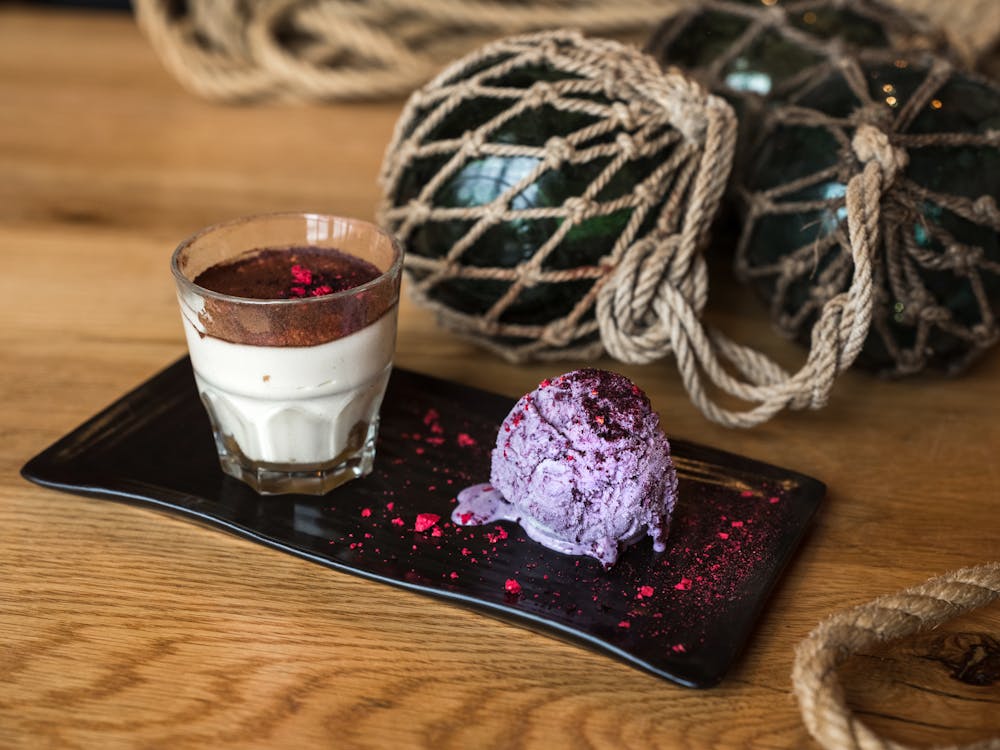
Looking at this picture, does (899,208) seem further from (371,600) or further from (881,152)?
(371,600)

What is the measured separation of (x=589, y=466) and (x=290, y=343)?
0.72ft

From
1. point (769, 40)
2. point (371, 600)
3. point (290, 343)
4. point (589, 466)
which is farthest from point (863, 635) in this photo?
point (769, 40)

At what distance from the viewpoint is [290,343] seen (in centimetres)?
74

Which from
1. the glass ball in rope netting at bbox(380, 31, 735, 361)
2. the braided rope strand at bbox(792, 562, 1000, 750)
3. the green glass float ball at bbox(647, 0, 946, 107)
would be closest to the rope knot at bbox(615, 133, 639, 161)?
the glass ball in rope netting at bbox(380, 31, 735, 361)

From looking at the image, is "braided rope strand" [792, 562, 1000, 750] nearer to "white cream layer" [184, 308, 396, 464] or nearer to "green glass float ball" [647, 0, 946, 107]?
"white cream layer" [184, 308, 396, 464]

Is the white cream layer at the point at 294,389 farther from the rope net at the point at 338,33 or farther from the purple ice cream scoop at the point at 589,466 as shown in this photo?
the rope net at the point at 338,33

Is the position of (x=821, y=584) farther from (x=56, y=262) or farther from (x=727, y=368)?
(x=56, y=262)

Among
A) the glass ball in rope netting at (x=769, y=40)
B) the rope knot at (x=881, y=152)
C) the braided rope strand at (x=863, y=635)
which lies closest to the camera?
the braided rope strand at (x=863, y=635)

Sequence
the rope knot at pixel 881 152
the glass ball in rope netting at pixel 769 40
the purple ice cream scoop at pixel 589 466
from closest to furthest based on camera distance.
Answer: the purple ice cream scoop at pixel 589 466 → the rope knot at pixel 881 152 → the glass ball in rope netting at pixel 769 40

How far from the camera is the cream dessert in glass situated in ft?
2.43

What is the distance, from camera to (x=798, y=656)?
651 millimetres

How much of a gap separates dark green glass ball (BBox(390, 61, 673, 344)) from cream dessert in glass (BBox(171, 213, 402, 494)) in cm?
11

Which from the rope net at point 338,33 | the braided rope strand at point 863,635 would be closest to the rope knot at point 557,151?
the braided rope strand at point 863,635

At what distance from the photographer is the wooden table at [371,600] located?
0.63 m
